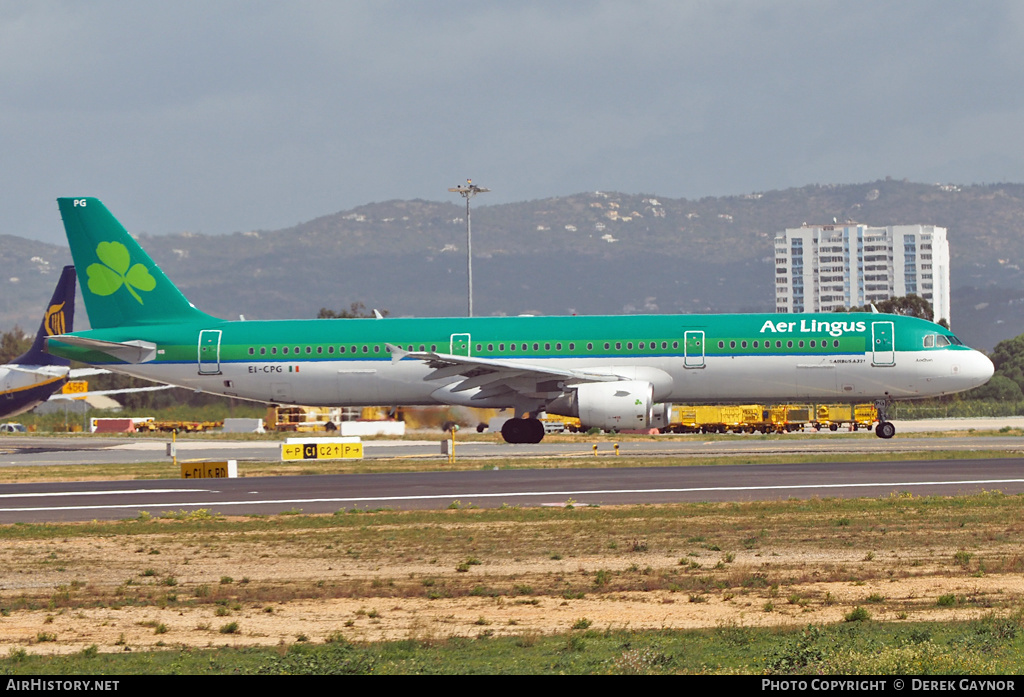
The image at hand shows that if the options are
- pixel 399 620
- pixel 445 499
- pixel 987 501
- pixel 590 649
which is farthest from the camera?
pixel 445 499

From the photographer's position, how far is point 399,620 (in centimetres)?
1316

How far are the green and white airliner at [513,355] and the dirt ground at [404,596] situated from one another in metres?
21.4

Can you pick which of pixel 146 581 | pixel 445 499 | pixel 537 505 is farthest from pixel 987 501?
pixel 146 581

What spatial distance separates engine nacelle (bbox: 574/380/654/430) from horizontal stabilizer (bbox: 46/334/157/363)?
16174 mm

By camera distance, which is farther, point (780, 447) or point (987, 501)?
point (780, 447)

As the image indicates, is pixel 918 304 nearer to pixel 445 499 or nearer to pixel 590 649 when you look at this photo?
pixel 445 499

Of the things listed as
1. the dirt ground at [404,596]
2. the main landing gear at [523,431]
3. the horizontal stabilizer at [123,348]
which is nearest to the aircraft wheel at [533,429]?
the main landing gear at [523,431]

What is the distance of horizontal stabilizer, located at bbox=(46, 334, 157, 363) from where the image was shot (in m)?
42.0

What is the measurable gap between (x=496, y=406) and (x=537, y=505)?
18256 millimetres

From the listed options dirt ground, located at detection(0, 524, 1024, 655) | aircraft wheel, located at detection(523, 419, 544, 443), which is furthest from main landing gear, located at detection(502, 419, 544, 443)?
dirt ground, located at detection(0, 524, 1024, 655)

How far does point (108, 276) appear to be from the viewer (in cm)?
4309

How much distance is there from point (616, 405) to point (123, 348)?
1847cm

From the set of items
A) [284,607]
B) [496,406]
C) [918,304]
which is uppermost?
[918,304]

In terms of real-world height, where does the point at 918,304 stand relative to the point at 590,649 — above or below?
above
